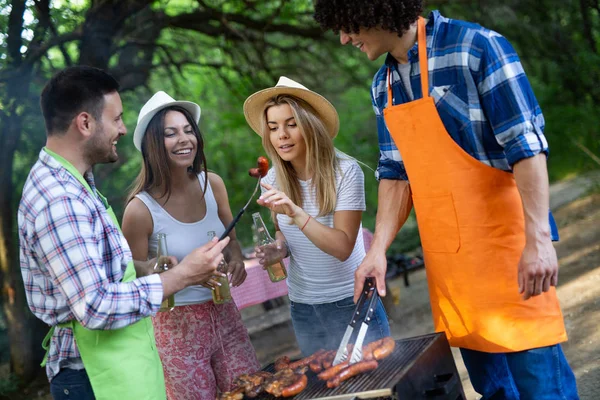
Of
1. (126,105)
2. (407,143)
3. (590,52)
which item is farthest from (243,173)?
(407,143)

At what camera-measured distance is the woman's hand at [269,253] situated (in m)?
3.24

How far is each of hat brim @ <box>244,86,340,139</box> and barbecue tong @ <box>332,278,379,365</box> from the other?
41.1 inches

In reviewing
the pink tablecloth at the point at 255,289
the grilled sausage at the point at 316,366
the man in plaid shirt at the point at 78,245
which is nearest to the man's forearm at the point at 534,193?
the grilled sausage at the point at 316,366

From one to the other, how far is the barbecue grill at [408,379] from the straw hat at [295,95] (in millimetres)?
1281

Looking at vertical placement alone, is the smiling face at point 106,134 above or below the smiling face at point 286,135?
above

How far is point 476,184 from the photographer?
2590 millimetres

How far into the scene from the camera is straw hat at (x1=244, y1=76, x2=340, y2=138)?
132 inches

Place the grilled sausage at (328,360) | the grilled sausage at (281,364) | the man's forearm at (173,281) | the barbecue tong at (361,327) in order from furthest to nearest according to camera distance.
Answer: the grilled sausage at (281,364)
the grilled sausage at (328,360)
the barbecue tong at (361,327)
the man's forearm at (173,281)

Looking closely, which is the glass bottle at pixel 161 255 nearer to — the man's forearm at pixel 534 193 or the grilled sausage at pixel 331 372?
the grilled sausage at pixel 331 372

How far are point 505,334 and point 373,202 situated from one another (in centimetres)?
749

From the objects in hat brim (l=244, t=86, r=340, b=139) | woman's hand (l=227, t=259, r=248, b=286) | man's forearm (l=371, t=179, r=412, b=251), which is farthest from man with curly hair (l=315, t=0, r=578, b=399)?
woman's hand (l=227, t=259, r=248, b=286)

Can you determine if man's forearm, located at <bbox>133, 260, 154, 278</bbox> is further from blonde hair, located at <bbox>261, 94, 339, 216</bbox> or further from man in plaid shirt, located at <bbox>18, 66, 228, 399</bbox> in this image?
blonde hair, located at <bbox>261, 94, 339, 216</bbox>

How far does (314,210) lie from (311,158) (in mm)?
265

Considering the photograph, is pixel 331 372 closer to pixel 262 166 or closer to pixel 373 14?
pixel 262 166
